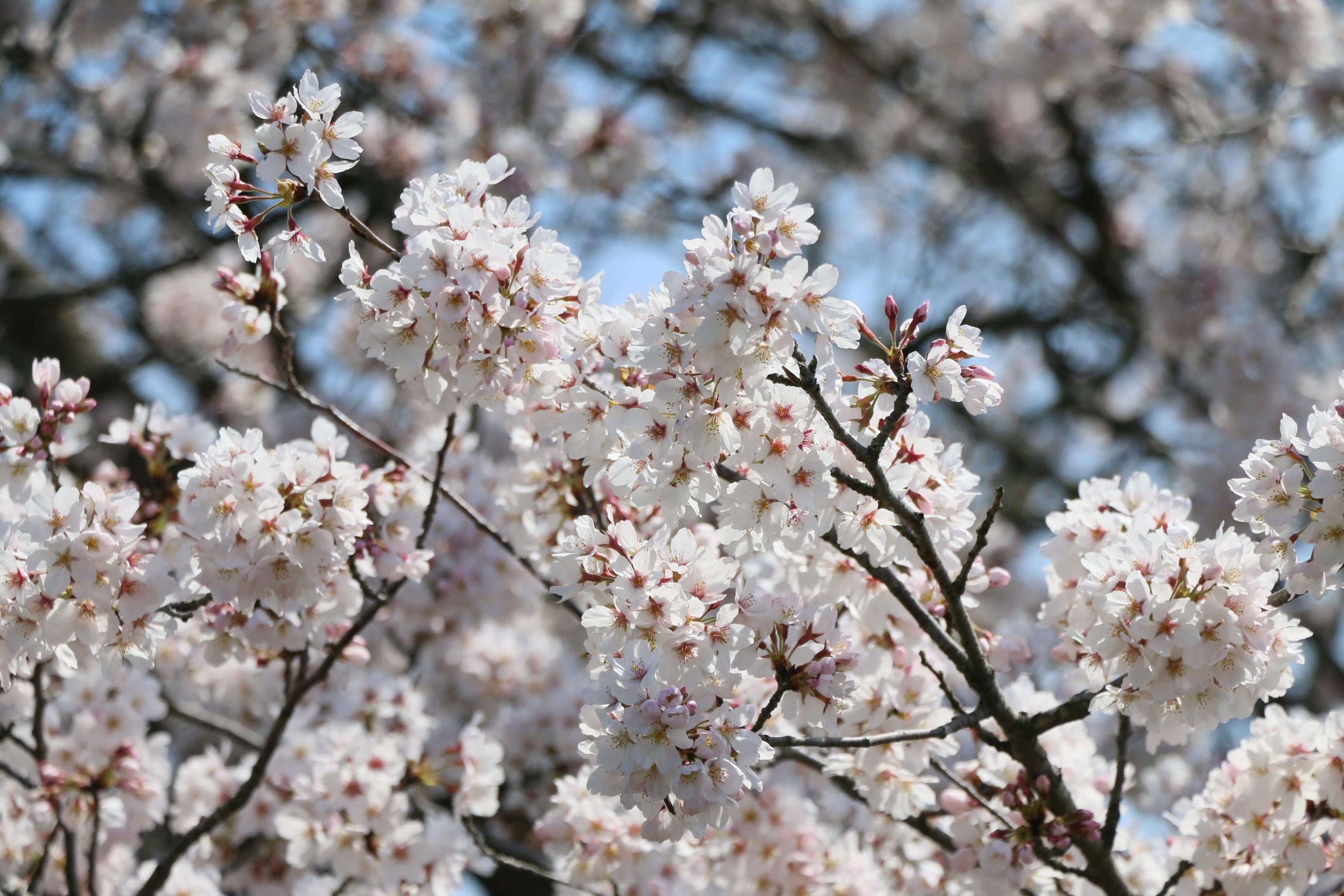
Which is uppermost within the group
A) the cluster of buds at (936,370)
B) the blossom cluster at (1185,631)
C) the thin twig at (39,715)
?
the cluster of buds at (936,370)

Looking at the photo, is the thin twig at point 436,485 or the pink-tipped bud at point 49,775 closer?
the thin twig at point 436,485

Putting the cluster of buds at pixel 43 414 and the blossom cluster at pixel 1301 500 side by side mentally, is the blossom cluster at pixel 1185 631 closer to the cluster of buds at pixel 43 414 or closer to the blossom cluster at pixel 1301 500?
the blossom cluster at pixel 1301 500

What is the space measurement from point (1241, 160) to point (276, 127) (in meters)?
9.17

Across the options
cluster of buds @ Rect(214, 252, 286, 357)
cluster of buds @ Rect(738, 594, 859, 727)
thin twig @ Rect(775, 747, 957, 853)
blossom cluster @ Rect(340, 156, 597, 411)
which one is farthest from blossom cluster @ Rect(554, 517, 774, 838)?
cluster of buds @ Rect(214, 252, 286, 357)

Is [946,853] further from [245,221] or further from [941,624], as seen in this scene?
[245,221]

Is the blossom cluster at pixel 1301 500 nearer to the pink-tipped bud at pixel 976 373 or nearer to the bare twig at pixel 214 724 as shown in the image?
the pink-tipped bud at pixel 976 373

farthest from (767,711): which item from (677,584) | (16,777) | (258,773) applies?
(16,777)

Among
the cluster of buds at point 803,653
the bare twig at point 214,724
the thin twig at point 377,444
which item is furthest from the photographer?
the bare twig at point 214,724

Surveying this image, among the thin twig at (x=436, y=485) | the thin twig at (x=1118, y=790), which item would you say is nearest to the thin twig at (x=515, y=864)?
the thin twig at (x=436, y=485)

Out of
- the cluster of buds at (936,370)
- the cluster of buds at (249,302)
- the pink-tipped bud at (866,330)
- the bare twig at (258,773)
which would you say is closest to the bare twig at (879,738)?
the cluster of buds at (936,370)

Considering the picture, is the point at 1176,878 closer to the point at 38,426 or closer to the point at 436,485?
the point at 436,485

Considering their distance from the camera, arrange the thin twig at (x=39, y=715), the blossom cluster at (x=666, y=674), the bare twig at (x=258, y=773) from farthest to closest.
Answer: the thin twig at (x=39, y=715)
the bare twig at (x=258, y=773)
the blossom cluster at (x=666, y=674)

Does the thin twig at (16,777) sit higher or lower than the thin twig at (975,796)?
lower

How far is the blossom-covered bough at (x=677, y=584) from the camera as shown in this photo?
75.9 inches
